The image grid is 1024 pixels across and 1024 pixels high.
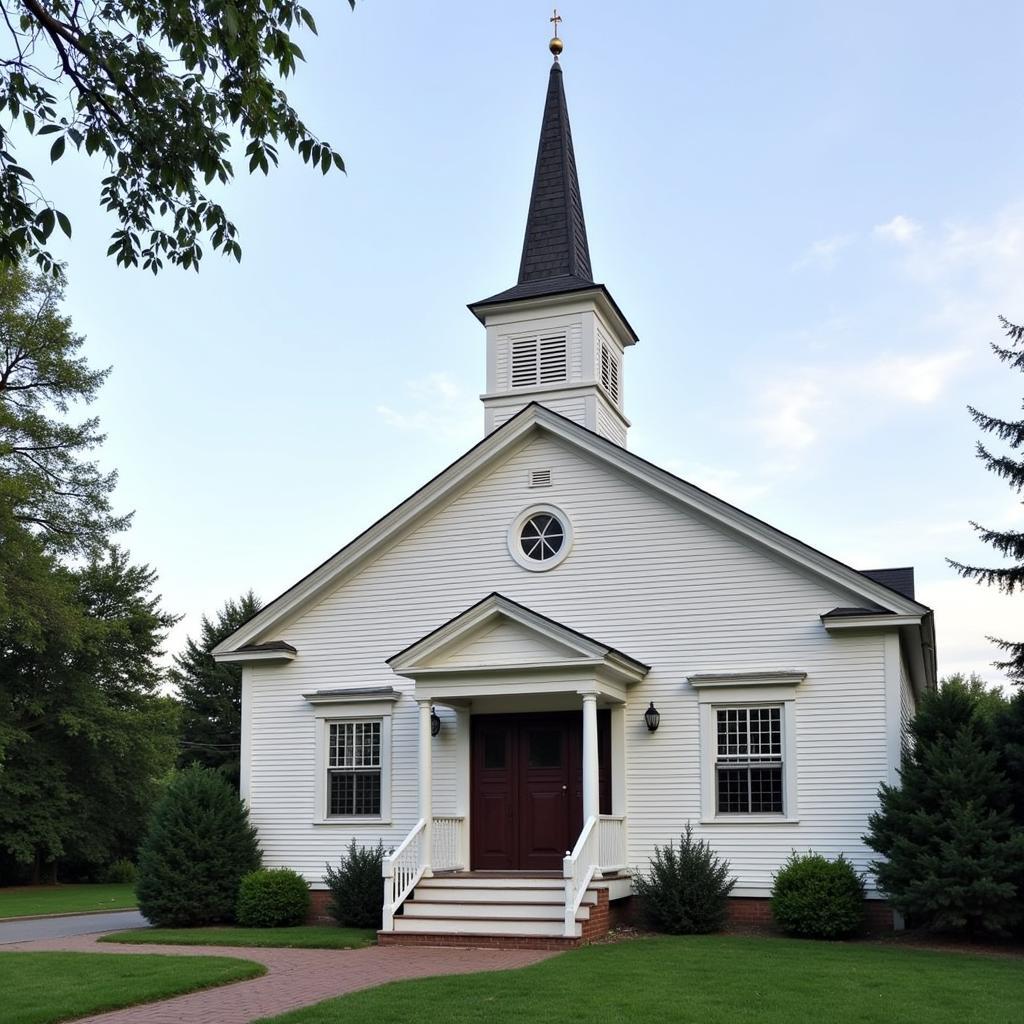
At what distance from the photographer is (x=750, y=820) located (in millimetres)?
16766

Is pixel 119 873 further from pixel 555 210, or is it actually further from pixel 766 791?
pixel 766 791

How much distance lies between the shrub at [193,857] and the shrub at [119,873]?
21072 mm

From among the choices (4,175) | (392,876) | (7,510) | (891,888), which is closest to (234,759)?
(7,510)

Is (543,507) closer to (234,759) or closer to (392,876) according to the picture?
(392,876)

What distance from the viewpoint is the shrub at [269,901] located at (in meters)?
17.8

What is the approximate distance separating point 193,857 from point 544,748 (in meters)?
5.48

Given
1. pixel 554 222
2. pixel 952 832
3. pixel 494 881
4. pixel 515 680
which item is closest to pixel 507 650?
pixel 515 680

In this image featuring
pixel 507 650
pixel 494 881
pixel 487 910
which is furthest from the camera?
pixel 507 650

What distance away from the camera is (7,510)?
3114cm

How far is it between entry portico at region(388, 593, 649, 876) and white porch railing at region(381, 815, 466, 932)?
0.02 metres

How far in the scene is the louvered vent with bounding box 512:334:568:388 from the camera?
20688mm

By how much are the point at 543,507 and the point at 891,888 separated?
7335 mm

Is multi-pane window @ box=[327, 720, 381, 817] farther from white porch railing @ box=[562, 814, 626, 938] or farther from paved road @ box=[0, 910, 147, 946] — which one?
white porch railing @ box=[562, 814, 626, 938]

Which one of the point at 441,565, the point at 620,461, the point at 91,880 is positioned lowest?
the point at 91,880
